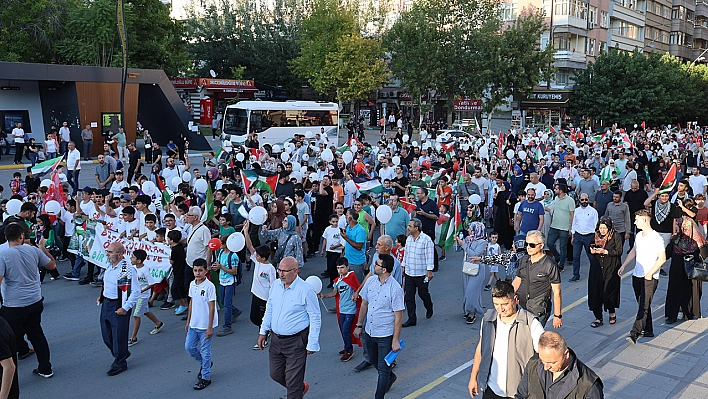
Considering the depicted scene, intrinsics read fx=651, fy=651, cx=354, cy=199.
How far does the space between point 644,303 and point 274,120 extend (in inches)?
973

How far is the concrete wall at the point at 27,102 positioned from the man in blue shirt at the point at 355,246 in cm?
2332

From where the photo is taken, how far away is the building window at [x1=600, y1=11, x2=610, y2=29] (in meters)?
55.4

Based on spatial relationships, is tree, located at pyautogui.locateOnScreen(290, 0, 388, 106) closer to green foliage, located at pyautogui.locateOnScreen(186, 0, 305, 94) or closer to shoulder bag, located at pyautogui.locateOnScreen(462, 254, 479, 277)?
green foliage, located at pyautogui.locateOnScreen(186, 0, 305, 94)

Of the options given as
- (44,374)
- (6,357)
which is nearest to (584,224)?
(44,374)

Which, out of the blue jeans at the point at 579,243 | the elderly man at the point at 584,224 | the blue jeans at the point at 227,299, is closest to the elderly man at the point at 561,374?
the blue jeans at the point at 227,299

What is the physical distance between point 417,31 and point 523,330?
124ft

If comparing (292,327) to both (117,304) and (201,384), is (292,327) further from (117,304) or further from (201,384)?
(117,304)

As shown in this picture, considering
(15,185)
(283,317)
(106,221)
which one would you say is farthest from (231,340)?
(15,185)

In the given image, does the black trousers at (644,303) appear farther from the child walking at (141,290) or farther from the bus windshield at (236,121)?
the bus windshield at (236,121)

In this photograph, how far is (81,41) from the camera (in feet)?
109

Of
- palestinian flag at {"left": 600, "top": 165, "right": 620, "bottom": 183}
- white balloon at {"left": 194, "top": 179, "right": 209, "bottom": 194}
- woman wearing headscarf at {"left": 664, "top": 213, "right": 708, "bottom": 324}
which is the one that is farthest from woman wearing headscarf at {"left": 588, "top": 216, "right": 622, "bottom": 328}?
palestinian flag at {"left": 600, "top": 165, "right": 620, "bottom": 183}

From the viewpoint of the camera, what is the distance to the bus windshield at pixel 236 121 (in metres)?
30.1

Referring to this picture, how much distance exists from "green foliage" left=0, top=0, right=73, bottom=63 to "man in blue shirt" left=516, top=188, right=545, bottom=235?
29612mm

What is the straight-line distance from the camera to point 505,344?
15.7 feet
